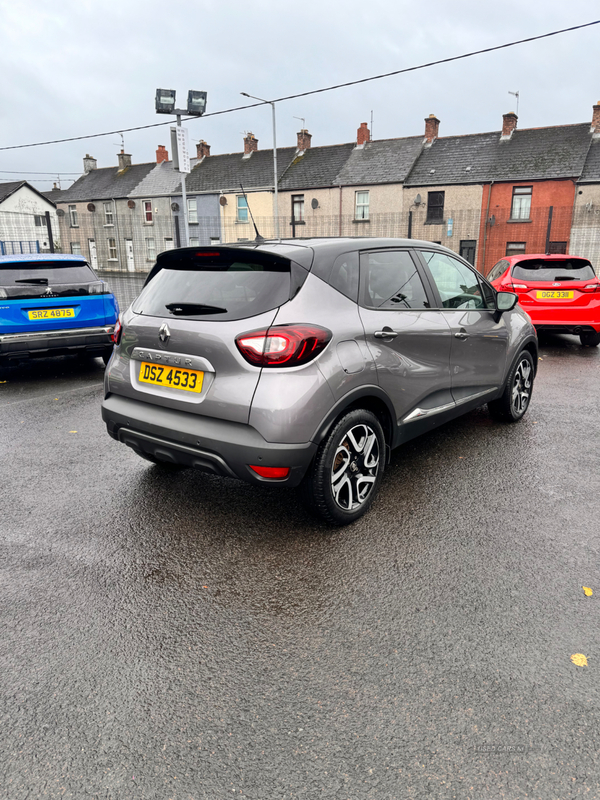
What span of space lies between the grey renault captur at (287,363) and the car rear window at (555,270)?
20.7 feet

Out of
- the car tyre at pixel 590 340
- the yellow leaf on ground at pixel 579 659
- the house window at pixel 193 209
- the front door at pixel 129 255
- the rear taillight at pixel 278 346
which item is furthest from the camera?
the house window at pixel 193 209

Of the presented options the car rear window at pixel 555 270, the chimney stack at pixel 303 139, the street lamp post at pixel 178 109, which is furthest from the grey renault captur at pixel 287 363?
the chimney stack at pixel 303 139

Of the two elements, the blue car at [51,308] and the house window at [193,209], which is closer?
the blue car at [51,308]

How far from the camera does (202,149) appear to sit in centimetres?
4425

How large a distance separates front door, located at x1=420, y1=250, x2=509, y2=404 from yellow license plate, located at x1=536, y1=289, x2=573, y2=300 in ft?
16.5

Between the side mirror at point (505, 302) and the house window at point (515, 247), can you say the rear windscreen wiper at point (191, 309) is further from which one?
the house window at point (515, 247)

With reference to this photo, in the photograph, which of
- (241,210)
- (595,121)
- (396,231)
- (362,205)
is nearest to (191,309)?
(396,231)

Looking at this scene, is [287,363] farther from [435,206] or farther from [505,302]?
[435,206]

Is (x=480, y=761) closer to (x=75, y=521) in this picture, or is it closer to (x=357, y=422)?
(x=357, y=422)

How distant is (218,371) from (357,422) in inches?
35.2

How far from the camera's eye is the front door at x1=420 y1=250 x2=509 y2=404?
14.1 ft

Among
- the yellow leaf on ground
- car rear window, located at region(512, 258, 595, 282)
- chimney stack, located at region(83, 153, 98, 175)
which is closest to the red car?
car rear window, located at region(512, 258, 595, 282)

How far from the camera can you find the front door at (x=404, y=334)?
353 cm

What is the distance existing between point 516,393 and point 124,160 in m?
50.8
